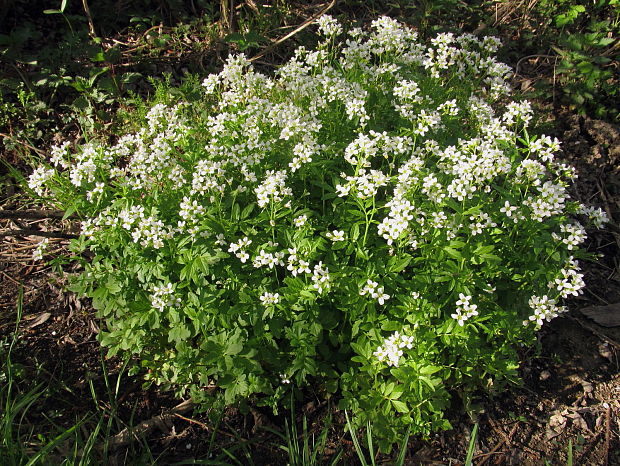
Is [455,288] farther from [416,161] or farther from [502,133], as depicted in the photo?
[502,133]

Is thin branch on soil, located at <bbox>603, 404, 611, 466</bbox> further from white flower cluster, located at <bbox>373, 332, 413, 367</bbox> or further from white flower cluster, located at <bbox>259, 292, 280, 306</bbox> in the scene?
white flower cluster, located at <bbox>259, 292, 280, 306</bbox>

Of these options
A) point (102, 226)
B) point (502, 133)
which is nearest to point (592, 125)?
point (502, 133)

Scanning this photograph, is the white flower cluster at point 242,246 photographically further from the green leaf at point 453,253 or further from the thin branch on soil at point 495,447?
the thin branch on soil at point 495,447

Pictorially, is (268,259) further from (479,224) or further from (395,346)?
(479,224)

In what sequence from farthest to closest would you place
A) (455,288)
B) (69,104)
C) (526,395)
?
(69,104) → (526,395) → (455,288)

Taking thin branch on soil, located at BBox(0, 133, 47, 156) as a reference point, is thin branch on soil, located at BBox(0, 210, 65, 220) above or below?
above

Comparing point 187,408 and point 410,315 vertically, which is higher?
point 410,315

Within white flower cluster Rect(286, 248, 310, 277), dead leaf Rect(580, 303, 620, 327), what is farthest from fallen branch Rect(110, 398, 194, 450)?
dead leaf Rect(580, 303, 620, 327)
